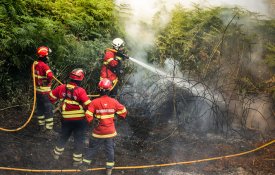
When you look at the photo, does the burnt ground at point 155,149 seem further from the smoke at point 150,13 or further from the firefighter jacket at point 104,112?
the smoke at point 150,13

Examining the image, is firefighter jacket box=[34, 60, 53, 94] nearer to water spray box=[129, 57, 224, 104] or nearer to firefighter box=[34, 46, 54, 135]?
firefighter box=[34, 46, 54, 135]

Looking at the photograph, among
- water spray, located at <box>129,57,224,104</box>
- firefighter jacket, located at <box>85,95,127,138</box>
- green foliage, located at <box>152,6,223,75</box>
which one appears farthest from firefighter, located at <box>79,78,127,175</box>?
green foliage, located at <box>152,6,223,75</box>

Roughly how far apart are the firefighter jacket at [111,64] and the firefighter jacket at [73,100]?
222 cm

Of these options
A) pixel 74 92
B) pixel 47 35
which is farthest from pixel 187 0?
pixel 74 92

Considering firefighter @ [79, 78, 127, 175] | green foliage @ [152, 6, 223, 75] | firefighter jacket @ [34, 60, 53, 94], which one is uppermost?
green foliage @ [152, 6, 223, 75]

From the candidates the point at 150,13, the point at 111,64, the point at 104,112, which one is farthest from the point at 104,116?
the point at 150,13

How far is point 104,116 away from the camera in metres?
6.29

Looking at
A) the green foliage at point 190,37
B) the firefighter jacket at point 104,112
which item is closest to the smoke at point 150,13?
the green foliage at point 190,37

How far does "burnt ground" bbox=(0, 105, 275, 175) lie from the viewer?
22.3 feet

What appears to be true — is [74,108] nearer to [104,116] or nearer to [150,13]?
[104,116]

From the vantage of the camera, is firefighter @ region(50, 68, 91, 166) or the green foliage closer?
firefighter @ region(50, 68, 91, 166)

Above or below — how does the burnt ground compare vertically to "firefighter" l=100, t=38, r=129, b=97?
below

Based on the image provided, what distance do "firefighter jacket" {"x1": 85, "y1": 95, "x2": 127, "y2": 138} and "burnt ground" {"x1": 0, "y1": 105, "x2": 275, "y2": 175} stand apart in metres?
0.94

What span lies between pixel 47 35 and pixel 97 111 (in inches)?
133
